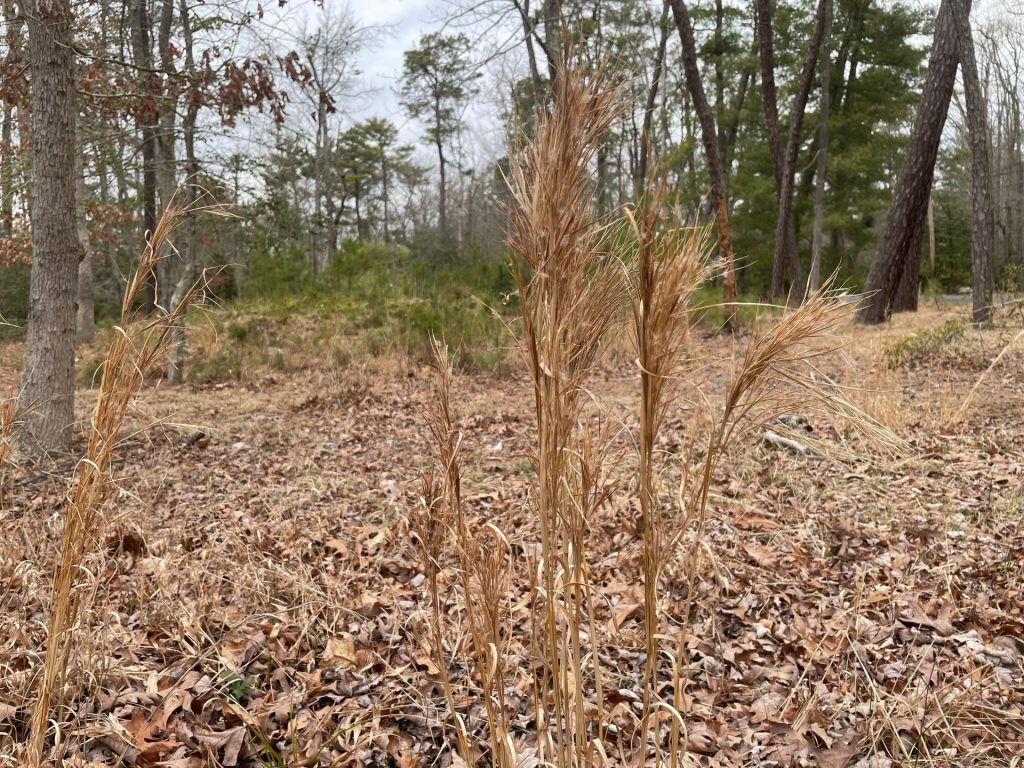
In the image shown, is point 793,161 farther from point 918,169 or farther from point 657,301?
point 657,301

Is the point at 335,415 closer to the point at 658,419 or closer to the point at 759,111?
the point at 658,419

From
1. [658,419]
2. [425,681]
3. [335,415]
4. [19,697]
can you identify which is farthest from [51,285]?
[658,419]

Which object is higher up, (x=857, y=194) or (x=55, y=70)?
(x=857, y=194)

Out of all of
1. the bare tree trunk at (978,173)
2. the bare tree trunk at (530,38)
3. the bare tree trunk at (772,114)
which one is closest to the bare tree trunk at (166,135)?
the bare tree trunk at (530,38)

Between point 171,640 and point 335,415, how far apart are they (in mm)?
4432

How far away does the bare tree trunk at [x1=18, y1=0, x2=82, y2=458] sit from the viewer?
4.91 metres

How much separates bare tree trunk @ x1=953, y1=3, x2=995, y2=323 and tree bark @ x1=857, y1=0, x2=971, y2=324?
186 mm

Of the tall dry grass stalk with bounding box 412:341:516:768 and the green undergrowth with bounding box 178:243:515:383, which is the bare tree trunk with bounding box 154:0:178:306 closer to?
the green undergrowth with bounding box 178:243:515:383

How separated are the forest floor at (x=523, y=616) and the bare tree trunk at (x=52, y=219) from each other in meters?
0.99

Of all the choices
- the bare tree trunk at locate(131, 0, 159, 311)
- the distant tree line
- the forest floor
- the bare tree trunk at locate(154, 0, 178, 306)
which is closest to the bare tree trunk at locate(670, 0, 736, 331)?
the distant tree line

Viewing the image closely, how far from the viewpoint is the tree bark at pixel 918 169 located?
337 inches

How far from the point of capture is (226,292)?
15.7 m

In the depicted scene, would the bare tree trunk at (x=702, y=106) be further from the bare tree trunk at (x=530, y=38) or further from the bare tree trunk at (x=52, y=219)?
the bare tree trunk at (x=52, y=219)

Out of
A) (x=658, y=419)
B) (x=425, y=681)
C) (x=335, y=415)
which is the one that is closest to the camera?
(x=658, y=419)
